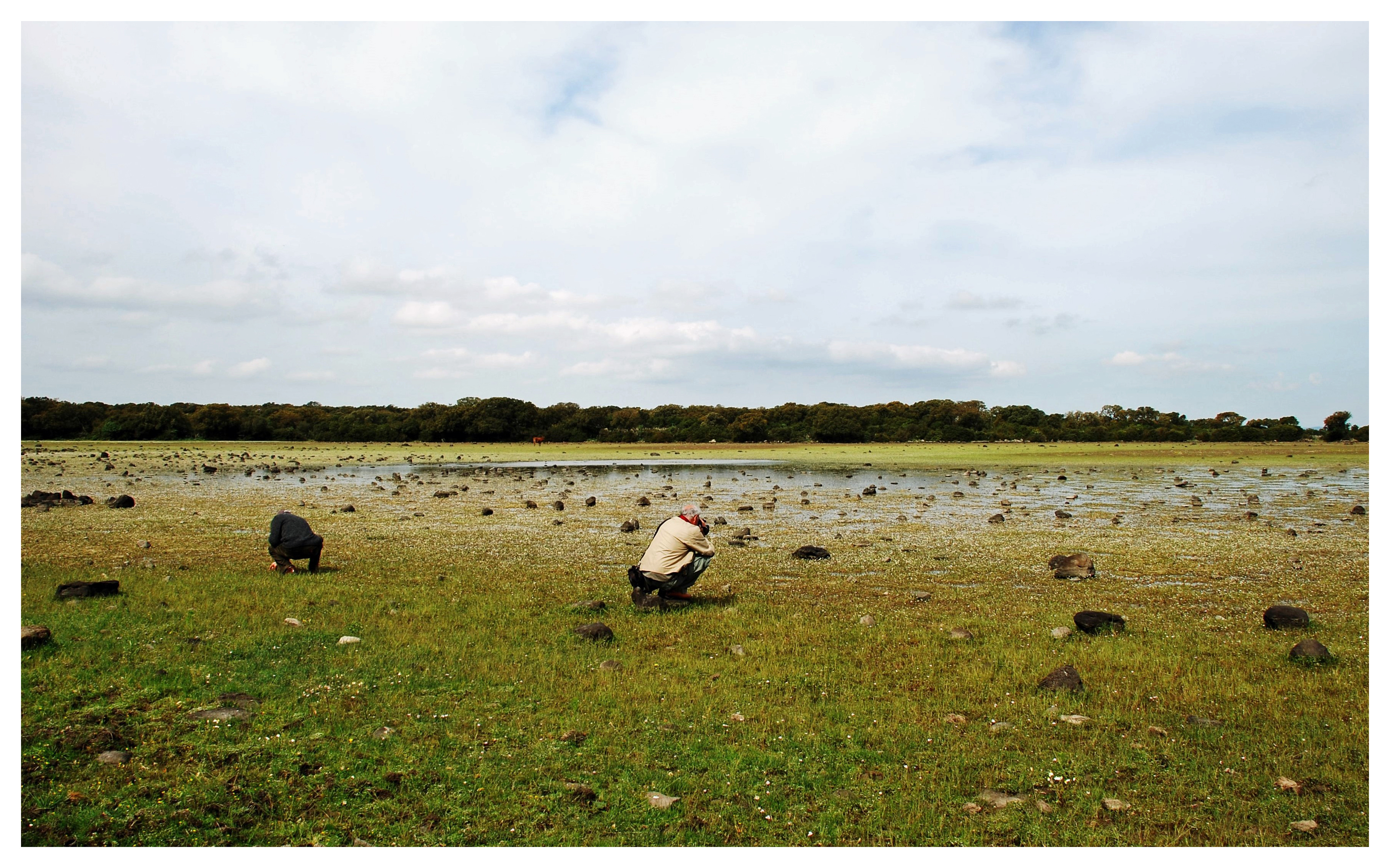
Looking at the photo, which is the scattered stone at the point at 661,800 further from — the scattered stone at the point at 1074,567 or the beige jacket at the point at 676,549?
the scattered stone at the point at 1074,567

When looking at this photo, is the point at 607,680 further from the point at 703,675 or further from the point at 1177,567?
the point at 1177,567

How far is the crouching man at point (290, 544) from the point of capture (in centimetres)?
1728

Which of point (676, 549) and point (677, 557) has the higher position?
point (676, 549)

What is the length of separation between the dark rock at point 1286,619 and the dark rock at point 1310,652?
2027 mm

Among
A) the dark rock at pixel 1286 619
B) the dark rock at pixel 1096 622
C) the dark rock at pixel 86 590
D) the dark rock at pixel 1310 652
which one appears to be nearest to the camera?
the dark rock at pixel 1310 652

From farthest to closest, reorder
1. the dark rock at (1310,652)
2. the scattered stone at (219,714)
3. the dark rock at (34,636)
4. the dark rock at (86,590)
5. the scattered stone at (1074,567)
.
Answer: the scattered stone at (1074,567)
the dark rock at (86,590)
the dark rock at (1310,652)
the dark rock at (34,636)
the scattered stone at (219,714)

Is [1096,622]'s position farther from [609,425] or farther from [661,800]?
[609,425]

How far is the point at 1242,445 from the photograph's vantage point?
116 meters

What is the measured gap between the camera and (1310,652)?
35.4ft

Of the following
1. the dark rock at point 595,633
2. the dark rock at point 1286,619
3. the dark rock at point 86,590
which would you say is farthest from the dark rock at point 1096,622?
the dark rock at point 86,590

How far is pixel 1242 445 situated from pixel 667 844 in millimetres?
137737

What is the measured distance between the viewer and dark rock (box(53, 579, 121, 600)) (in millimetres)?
13703

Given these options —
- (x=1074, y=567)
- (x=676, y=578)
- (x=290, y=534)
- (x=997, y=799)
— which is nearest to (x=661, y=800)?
(x=997, y=799)

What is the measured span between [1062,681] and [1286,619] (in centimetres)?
615
